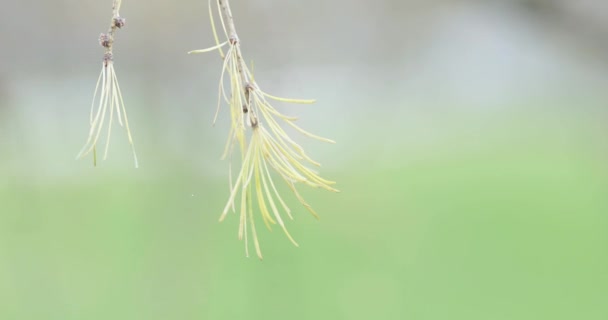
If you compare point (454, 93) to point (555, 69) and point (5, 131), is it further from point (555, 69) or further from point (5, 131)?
point (5, 131)

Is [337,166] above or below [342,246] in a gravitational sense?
above

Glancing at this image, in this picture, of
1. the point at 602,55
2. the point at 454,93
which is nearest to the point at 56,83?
the point at 454,93

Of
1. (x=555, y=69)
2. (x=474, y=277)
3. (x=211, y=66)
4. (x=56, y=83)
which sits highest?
(x=555, y=69)

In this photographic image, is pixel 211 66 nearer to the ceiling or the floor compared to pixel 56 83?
nearer to the ceiling

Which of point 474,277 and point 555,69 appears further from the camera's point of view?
point 555,69

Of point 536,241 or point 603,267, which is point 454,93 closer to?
point 536,241
